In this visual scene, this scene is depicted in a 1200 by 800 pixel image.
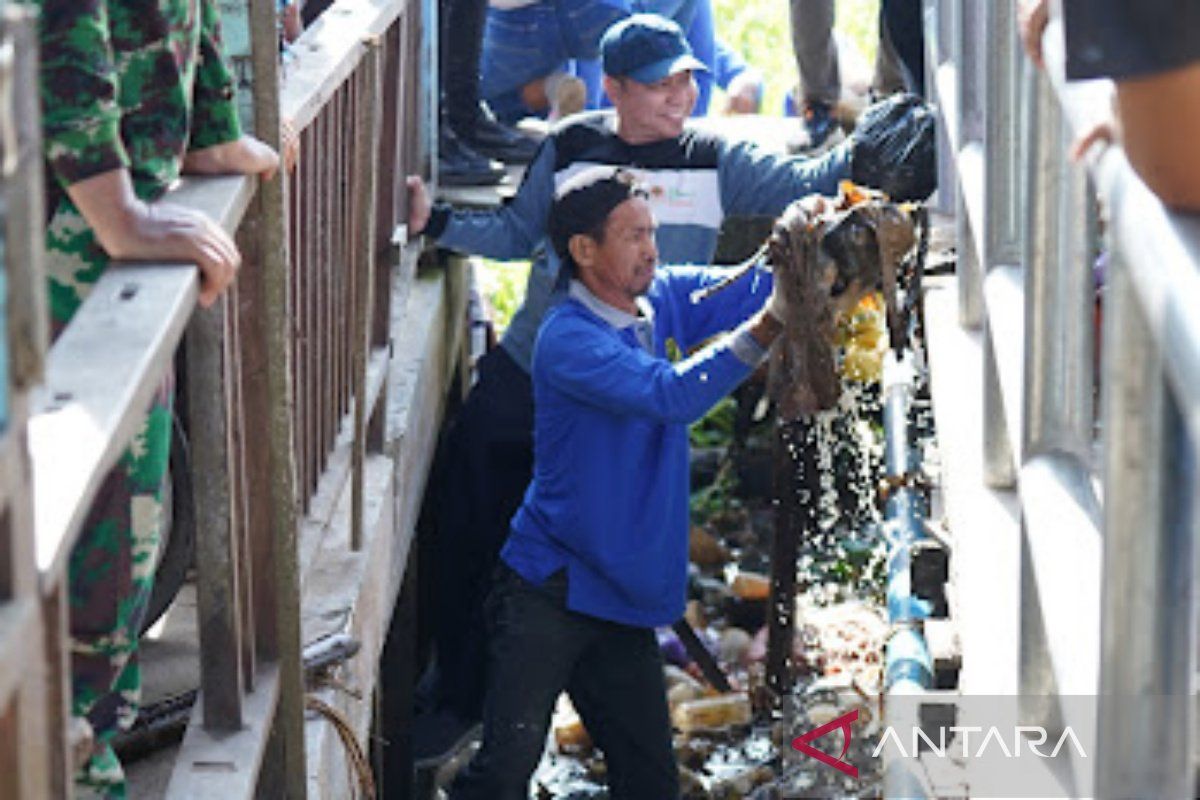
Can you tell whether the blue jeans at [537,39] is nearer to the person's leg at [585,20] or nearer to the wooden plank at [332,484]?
the person's leg at [585,20]

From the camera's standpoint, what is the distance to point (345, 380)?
552 cm

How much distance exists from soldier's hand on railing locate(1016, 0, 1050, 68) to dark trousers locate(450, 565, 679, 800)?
3185 mm

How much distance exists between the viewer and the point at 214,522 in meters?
3.48

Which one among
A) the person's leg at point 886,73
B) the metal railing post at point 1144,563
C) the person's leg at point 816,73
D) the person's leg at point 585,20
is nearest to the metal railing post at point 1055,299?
the metal railing post at point 1144,563

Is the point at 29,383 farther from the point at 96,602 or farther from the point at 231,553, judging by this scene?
the point at 231,553

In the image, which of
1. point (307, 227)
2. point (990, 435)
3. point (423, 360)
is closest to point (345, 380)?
point (307, 227)

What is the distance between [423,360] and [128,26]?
12.6 ft

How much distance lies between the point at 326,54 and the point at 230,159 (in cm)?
122

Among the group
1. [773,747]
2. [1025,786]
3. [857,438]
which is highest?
[1025,786]

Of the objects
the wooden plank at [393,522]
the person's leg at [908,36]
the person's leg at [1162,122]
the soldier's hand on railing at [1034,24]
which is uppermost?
the person's leg at [1162,122]

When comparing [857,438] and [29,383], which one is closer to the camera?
[29,383]

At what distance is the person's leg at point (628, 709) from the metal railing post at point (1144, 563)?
13.4 ft

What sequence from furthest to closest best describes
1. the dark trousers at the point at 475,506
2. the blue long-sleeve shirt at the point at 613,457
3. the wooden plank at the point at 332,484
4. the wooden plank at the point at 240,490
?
the dark trousers at the point at 475,506 → the blue long-sleeve shirt at the point at 613,457 → the wooden plank at the point at 332,484 → the wooden plank at the point at 240,490

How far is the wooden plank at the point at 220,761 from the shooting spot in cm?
345
